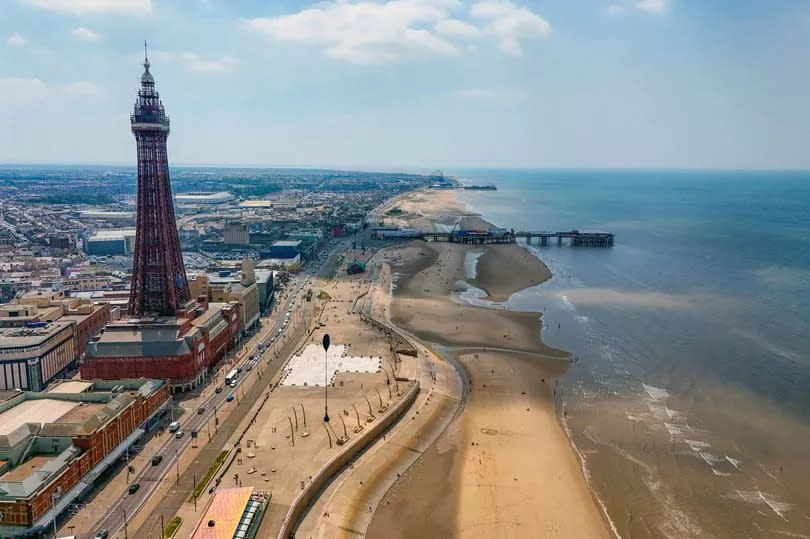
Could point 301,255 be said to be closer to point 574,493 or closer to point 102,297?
point 102,297

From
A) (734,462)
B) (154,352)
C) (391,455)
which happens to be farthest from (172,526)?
(734,462)

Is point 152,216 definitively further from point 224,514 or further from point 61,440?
point 224,514

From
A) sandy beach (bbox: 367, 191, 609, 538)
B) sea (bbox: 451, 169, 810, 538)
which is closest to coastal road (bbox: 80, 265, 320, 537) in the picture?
sandy beach (bbox: 367, 191, 609, 538)

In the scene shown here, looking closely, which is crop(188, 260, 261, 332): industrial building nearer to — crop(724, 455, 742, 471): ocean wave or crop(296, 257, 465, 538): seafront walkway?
crop(296, 257, 465, 538): seafront walkway

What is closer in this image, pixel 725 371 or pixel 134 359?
pixel 134 359

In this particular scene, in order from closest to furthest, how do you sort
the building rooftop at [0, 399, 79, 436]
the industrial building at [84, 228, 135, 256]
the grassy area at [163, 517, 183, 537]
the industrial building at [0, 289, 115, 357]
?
the grassy area at [163, 517, 183, 537] → the building rooftop at [0, 399, 79, 436] → the industrial building at [0, 289, 115, 357] → the industrial building at [84, 228, 135, 256]

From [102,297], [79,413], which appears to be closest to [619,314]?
[79,413]

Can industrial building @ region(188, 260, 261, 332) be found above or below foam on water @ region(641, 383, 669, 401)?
above
